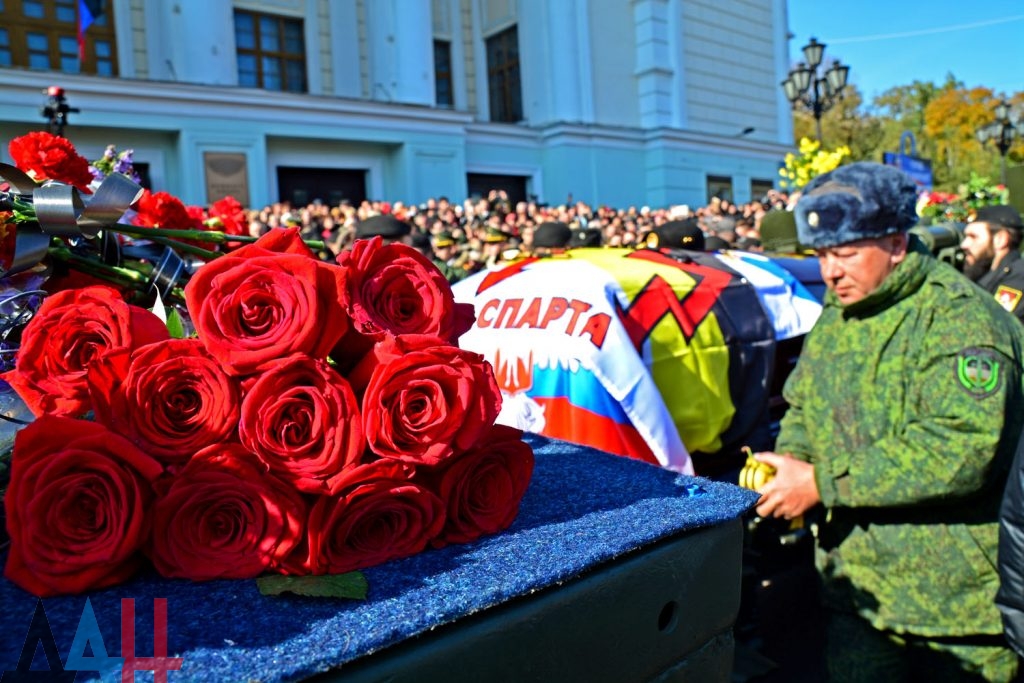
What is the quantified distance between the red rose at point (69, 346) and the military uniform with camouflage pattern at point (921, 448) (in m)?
1.88

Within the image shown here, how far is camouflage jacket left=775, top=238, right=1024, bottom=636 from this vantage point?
81.9 inches

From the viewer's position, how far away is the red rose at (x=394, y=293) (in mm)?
1098

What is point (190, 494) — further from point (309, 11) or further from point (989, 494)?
point (309, 11)

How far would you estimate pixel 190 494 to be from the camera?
978 millimetres

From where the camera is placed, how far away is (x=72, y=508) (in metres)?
0.94

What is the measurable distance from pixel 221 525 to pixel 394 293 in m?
0.39

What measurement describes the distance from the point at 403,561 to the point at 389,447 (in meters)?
0.16

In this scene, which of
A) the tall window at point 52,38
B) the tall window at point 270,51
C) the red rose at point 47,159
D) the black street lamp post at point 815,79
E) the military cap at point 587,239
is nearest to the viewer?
the red rose at point 47,159

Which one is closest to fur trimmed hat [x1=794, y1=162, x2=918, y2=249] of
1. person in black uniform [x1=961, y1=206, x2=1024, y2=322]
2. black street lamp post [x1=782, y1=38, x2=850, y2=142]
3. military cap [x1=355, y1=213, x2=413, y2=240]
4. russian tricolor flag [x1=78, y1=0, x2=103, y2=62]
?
military cap [x1=355, y1=213, x2=413, y2=240]

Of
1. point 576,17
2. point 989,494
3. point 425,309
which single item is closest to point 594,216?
point 576,17

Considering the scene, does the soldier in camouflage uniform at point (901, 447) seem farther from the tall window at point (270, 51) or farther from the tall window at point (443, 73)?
the tall window at point (443, 73)

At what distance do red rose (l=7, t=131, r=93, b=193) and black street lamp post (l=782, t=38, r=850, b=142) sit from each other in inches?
548

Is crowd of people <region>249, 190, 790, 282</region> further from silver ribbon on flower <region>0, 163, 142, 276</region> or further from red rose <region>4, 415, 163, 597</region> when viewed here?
red rose <region>4, 415, 163, 597</region>

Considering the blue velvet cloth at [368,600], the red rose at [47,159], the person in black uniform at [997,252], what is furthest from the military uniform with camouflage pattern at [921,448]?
the person in black uniform at [997,252]
